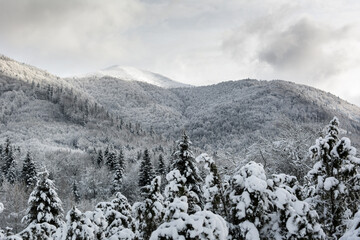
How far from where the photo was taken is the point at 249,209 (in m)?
6.02

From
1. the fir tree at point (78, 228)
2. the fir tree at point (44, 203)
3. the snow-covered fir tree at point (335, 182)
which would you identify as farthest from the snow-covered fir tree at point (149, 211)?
the fir tree at point (44, 203)

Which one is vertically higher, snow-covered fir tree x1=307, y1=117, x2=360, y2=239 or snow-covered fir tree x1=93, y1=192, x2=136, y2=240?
snow-covered fir tree x1=307, y1=117, x2=360, y2=239

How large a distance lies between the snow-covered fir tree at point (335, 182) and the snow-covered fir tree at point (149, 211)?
4.06 meters

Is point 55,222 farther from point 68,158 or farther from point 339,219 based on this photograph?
point 68,158

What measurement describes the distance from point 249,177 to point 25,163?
224 feet

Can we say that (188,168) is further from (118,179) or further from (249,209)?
(118,179)

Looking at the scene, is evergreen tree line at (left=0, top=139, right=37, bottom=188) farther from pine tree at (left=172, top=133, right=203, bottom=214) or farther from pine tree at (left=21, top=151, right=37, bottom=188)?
pine tree at (left=172, top=133, right=203, bottom=214)

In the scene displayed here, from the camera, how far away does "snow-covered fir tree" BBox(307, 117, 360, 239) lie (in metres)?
7.62

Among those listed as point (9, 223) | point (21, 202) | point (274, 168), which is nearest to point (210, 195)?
point (274, 168)

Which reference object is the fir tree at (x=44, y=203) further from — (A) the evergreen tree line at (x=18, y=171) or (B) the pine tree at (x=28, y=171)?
(B) the pine tree at (x=28, y=171)

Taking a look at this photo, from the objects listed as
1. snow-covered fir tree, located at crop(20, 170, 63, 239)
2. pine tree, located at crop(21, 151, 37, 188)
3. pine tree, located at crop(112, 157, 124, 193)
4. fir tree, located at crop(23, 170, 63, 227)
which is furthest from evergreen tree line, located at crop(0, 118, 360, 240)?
pine tree, located at crop(112, 157, 124, 193)

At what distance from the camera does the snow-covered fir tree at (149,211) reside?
29.7 ft

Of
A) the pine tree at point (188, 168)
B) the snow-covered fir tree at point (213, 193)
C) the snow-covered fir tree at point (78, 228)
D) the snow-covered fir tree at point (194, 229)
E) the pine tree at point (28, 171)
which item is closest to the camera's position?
the snow-covered fir tree at point (194, 229)

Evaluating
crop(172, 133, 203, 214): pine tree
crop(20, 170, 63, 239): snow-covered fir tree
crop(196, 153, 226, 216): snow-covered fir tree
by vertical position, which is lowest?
crop(20, 170, 63, 239): snow-covered fir tree
